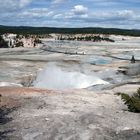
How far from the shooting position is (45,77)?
24.9 m

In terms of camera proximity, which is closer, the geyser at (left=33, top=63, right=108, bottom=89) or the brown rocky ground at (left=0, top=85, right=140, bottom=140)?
the brown rocky ground at (left=0, top=85, right=140, bottom=140)

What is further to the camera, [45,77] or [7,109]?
[45,77]

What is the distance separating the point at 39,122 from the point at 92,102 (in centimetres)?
350

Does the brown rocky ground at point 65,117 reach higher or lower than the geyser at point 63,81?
higher

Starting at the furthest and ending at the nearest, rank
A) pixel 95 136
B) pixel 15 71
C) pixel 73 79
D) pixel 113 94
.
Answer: pixel 15 71 < pixel 73 79 < pixel 113 94 < pixel 95 136

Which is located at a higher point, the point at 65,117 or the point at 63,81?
the point at 65,117

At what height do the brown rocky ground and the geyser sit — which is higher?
the brown rocky ground

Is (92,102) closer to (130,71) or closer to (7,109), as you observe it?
(7,109)

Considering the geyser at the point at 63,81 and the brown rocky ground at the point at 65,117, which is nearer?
the brown rocky ground at the point at 65,117

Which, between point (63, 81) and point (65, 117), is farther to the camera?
point (63, 81)

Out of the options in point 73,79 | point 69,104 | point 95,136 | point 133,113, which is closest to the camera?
point 95,136

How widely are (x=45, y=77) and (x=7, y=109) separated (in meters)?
11.8

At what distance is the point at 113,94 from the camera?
55.4 ft

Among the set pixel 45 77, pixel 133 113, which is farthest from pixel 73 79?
pixel 133 113
